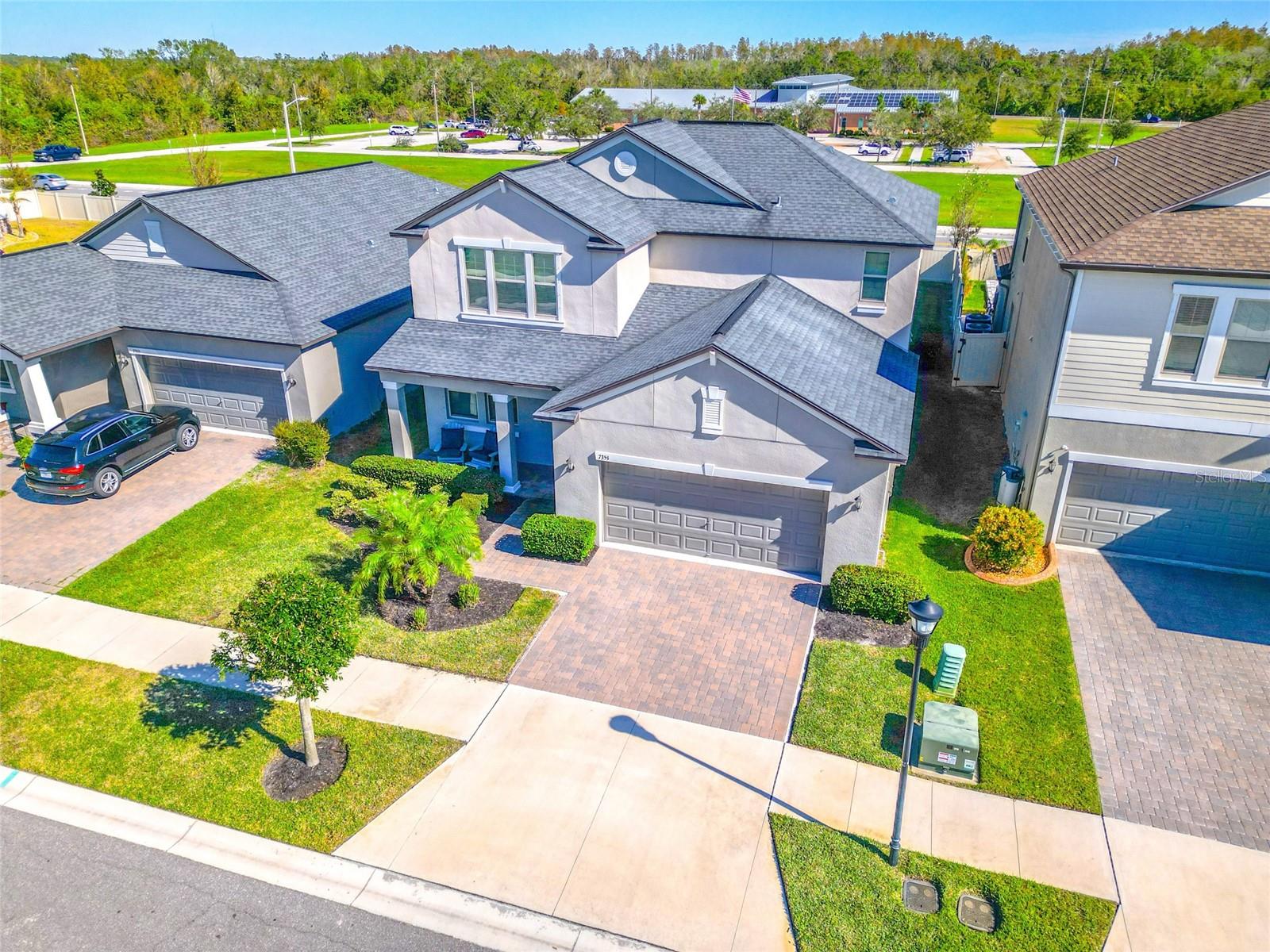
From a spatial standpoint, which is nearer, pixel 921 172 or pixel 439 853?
pixel 439 853

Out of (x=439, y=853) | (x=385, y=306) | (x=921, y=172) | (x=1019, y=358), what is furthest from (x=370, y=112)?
(x=439, y=853)

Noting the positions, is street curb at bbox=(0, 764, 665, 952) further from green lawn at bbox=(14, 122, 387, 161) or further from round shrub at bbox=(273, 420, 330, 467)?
green lawn at bbox=(14, 122, 387, 161)

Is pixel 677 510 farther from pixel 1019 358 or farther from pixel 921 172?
pixel 921 172

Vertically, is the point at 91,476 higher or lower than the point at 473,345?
lower

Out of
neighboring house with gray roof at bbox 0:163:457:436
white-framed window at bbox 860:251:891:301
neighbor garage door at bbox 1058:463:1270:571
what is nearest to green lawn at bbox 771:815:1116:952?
neighbor garage door at bbox 1058:463:1270:571

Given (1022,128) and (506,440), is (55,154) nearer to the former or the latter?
(506,440)

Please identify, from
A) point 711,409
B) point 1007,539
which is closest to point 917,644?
point 711,409
